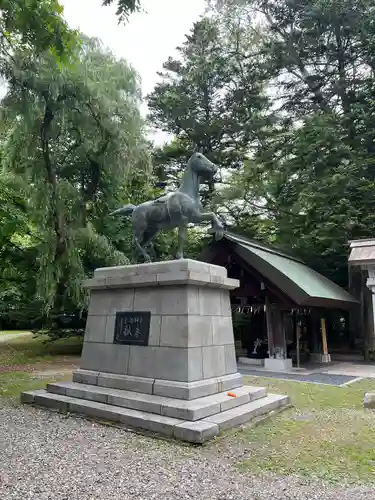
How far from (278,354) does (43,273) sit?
7110 mm

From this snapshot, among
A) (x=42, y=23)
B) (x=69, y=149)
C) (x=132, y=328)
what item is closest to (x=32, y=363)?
(x=69, y=149)

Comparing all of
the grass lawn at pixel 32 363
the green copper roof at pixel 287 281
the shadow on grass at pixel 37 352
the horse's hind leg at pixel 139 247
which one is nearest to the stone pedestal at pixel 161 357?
the horse's hind leg at pixel 139 247

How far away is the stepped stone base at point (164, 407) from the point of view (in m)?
4.87

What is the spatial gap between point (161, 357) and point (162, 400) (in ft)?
2.08

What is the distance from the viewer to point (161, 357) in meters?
5.88

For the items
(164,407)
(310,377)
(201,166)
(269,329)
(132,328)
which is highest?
(201,166)

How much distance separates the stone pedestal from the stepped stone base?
0.5 inches

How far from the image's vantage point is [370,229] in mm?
14352

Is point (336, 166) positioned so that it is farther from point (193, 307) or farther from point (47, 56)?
point (193, 307)

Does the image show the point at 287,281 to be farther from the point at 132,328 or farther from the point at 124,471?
the point at 124,471

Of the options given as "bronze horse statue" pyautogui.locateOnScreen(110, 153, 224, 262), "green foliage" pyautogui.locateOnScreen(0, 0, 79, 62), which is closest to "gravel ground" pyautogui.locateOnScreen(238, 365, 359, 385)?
"bronze horse statue" pyautogui.locateOnScreen(110, 153, 224, 262)

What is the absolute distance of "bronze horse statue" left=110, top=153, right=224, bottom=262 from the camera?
6641mm

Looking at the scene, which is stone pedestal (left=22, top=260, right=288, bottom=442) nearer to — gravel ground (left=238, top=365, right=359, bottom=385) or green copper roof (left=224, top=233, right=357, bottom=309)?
gravel ground (left=238, top=365, right=359, bottom=385)

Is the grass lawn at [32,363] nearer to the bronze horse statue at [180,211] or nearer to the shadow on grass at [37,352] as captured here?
the shadow on grass at [37,352]
